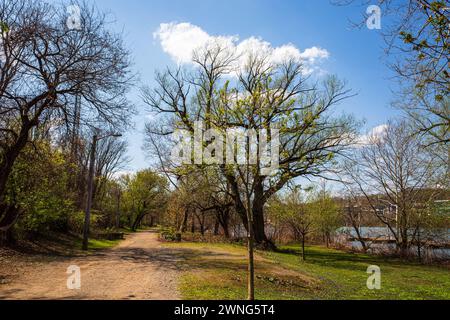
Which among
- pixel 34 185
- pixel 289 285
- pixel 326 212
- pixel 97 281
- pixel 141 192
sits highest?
pixel 141 192

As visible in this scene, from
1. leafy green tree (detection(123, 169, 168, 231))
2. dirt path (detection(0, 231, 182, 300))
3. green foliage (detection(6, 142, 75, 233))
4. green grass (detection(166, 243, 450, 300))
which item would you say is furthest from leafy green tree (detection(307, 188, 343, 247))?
leafy green tree (detection(123, 169, 168, 231))

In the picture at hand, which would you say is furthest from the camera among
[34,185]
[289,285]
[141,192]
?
[141,192]

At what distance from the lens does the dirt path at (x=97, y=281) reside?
747 cm

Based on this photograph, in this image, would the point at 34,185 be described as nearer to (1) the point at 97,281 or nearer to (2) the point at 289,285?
(1) the point at 97,281

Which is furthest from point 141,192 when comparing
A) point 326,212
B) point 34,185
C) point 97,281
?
point 97,281

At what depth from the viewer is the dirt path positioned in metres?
7.47

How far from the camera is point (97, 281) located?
919cm

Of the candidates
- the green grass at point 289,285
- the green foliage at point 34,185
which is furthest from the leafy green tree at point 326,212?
the green foliage at point 34,185

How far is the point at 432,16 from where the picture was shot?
4527mm

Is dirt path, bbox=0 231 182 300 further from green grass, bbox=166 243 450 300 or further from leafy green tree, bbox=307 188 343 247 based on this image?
leafy green tree, bbox=307 188 343 247

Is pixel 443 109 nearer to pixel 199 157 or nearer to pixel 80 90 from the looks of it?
pixel 199 157

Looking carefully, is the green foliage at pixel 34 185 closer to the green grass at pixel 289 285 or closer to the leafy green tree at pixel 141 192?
the green grass at pixel 289 285

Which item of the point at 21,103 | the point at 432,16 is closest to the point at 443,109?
the point at 432,16
